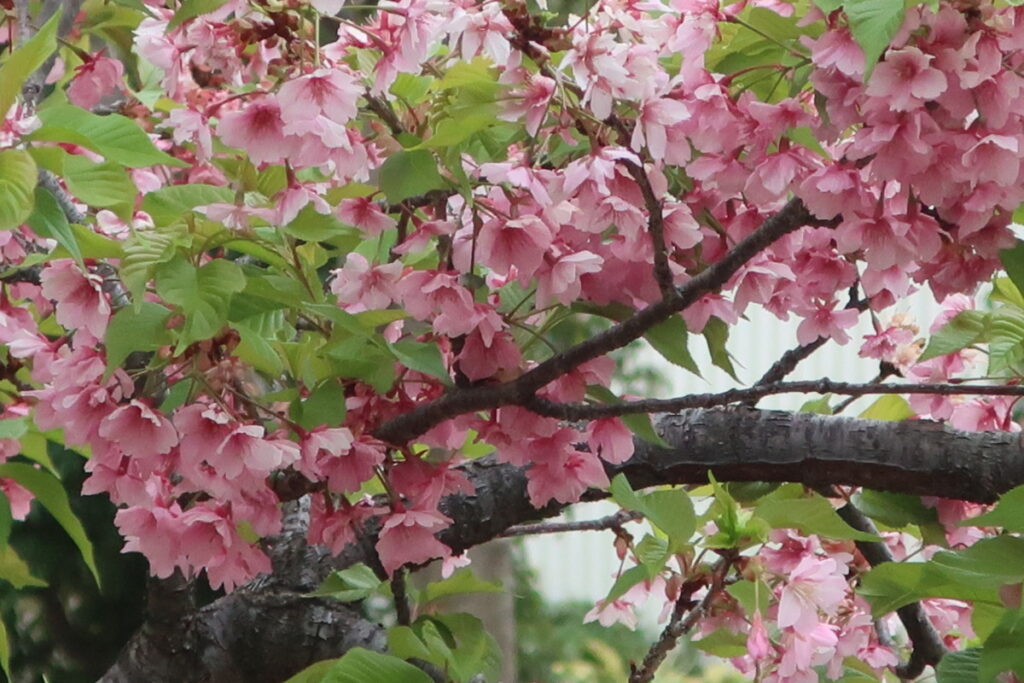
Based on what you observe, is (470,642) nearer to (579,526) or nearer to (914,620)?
(579,526)

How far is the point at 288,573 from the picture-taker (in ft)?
3.52

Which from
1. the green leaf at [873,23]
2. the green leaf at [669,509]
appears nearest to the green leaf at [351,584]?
the green leaf at [669,509]

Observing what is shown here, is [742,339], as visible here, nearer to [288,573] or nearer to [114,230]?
[288,573]

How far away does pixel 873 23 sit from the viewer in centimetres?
55

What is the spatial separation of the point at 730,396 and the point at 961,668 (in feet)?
0.96

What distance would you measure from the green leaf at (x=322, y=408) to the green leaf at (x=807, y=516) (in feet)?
1.01

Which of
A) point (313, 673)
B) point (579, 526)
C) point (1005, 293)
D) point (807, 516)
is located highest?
point (1005, 293)

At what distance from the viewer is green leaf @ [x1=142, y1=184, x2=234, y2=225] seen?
714mm

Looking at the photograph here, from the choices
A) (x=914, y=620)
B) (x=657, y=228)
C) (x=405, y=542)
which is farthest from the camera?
(x=914, y=620)

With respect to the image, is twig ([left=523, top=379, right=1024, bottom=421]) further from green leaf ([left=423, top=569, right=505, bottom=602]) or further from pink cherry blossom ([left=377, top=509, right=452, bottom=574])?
green leaf ([left=423, top=569, right=505, bottom=602])

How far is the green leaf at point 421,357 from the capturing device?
67 cm

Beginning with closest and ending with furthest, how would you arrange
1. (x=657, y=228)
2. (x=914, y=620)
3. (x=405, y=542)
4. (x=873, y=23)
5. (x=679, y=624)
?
(x=873, y=23) → (x=657, y=228) → (x=405, y=542) → (x=679, y=624) → (x=914, y=620)

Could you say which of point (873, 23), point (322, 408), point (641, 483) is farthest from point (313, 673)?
point (873, 23)

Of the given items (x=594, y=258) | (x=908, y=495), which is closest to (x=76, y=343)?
(x=594, y=258)
